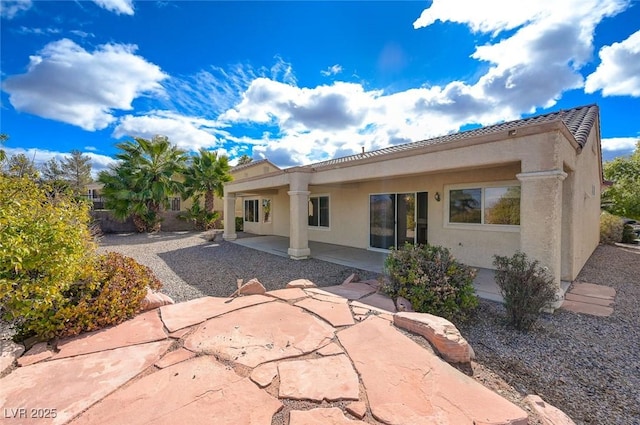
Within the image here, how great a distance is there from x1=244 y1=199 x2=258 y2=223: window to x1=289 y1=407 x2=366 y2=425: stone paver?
17193mm

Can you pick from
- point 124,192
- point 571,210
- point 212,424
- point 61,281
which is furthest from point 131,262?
point 124,192

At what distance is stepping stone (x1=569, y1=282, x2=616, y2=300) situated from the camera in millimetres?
6075

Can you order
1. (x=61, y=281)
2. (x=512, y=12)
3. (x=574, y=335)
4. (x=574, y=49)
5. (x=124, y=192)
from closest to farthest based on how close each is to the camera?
(x=61, y=281) < (x=574, y=335) < (x=512, y=12) < (x=574, y=49) < (x=124, y=192)

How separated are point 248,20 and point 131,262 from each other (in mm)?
7431

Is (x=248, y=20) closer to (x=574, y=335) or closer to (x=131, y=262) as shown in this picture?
(x=131, y=262)

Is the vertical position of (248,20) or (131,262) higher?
(248,20)

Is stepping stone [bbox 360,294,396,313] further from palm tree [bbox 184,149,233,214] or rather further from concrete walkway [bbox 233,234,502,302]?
palm tree [bbox 184,149,233,214]

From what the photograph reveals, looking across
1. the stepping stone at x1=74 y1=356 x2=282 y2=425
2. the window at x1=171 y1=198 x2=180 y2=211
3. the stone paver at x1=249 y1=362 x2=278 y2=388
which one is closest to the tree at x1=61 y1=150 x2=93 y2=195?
the window at x1=171 y1=198 x2=180 y2=211

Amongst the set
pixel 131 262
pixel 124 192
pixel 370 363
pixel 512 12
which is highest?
pixel 512 12

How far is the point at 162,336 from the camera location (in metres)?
3.32

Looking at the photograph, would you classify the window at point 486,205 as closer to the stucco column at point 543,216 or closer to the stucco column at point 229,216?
the stucco column at point 543,216

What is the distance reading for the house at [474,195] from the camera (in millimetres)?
5023

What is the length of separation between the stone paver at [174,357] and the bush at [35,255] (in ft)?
4.64

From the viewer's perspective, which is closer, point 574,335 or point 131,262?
point 574,335
